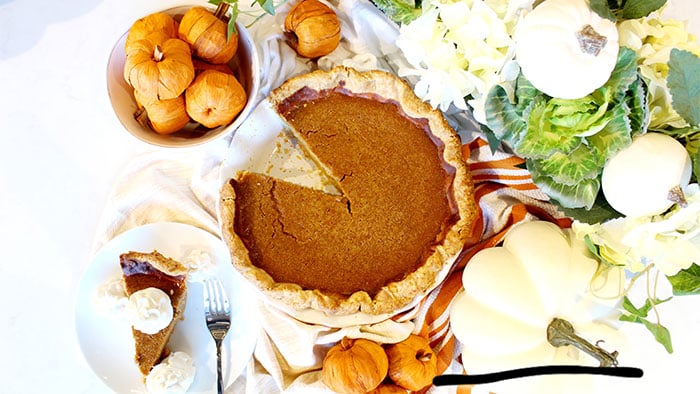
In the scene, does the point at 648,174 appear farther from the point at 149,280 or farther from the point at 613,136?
the point at 149,280

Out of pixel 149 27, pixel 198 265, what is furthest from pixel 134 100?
pixel 198 265

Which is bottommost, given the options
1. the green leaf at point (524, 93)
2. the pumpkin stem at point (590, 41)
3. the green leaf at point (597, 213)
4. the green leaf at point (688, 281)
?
the green leaf at point (688, 281)

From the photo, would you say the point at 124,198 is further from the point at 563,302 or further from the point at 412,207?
the point at 563,302

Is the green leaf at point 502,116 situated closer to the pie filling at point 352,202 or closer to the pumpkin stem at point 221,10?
the pie filling at point 352,202

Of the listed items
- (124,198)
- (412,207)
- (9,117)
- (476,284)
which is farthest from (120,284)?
(476,284)

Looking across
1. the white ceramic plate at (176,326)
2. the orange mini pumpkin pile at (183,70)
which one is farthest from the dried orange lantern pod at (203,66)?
the white ceramic plate at (176,326)

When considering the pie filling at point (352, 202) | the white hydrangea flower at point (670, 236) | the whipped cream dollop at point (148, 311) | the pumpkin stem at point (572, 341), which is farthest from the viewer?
the pie filling at point (352, 202)
